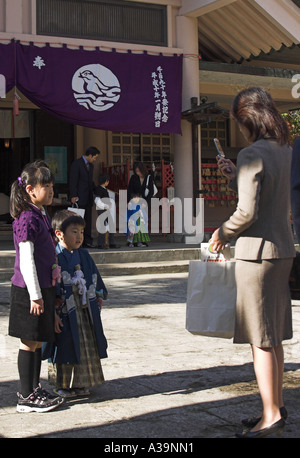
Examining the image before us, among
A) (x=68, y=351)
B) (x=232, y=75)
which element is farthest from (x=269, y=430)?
(x=232, y=75)

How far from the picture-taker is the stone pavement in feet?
11.9

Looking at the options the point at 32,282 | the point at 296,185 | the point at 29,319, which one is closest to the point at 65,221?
the point at 32,282

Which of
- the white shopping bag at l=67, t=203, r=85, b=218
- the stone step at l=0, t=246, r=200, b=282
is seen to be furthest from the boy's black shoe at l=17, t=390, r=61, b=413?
the white shopping bag at l=67, t=203, r=85, b=218

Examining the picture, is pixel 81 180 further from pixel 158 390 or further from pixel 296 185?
pixel 296 185

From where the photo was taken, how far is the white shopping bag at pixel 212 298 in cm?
357

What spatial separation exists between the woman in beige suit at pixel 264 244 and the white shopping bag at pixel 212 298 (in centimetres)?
7

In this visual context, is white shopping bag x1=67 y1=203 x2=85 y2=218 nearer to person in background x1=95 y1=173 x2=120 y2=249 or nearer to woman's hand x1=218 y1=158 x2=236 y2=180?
person in background x1=95 y1=173 x2=120 y2=249

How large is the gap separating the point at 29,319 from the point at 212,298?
1.14m

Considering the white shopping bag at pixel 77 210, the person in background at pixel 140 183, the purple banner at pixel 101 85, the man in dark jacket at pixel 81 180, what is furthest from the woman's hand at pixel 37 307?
the person in background at pixel 140 183

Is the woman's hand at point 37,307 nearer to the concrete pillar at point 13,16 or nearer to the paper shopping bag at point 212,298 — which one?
the paper shopping bag at point 212,298

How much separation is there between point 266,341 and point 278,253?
0.46 metres
